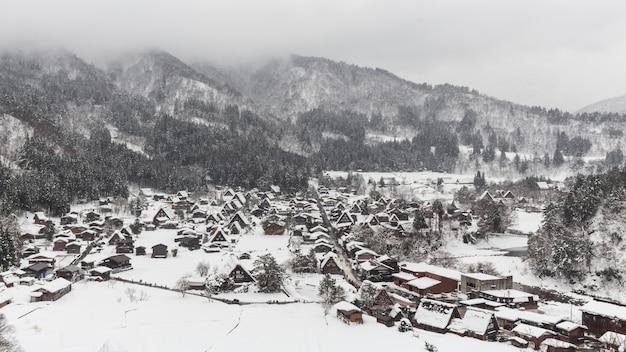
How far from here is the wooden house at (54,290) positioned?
27.9m

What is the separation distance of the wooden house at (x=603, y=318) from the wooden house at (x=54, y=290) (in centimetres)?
3351

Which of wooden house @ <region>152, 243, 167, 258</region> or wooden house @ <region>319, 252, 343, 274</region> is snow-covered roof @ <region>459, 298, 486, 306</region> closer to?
wooden house @ <region>319, 252, 343, 274</region>

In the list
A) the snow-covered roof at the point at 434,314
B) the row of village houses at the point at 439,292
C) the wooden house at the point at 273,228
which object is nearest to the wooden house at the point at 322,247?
the row of village houses at the point at 439,292

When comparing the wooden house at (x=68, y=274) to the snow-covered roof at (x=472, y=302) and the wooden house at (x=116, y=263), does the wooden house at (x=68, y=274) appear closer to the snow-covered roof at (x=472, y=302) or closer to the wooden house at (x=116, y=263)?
the wooden house at (x=116, y=263)

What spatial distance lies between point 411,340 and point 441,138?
454ft

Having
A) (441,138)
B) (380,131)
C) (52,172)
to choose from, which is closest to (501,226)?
(52,172)

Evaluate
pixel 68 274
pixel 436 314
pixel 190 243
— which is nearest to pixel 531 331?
pixel 436 314

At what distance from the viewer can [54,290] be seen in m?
28.2

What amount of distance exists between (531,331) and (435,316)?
5216 millimetres

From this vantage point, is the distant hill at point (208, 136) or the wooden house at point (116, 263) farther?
the distant hill at point (208, 136)

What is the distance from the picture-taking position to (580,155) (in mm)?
144375

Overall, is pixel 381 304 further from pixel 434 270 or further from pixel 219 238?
pixel 219 238

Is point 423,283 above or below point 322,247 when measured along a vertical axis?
below

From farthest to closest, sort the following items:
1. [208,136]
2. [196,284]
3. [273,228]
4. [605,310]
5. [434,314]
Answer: [208,136], [273,228], [196,284], [605,310], [434,314]
